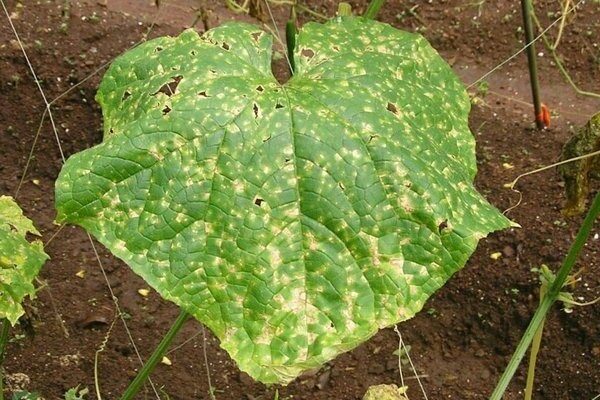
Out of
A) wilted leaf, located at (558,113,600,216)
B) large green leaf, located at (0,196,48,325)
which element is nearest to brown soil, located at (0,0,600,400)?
large green leaf, located at (0,196,48,325)

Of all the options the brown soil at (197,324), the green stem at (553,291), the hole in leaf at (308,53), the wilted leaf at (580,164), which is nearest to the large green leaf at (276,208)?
the hole in leaf at (308,53)

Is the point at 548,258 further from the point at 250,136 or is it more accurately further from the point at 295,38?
the point at 250,136

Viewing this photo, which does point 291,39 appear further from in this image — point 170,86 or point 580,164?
point 580,164

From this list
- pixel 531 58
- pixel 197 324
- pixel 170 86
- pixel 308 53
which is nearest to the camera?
pixel 170 86

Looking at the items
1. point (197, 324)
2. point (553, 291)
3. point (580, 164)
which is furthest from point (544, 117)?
point (553, 291)

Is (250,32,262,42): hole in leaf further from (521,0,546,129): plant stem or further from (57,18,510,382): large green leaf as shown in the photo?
(521,0,546,129): plant stem

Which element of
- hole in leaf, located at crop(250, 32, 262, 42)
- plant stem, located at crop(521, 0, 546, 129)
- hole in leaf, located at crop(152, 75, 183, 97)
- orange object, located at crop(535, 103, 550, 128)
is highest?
hole in leaf, located at crop(250, 32, 262, 42)

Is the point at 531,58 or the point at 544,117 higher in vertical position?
the point at 531,58
